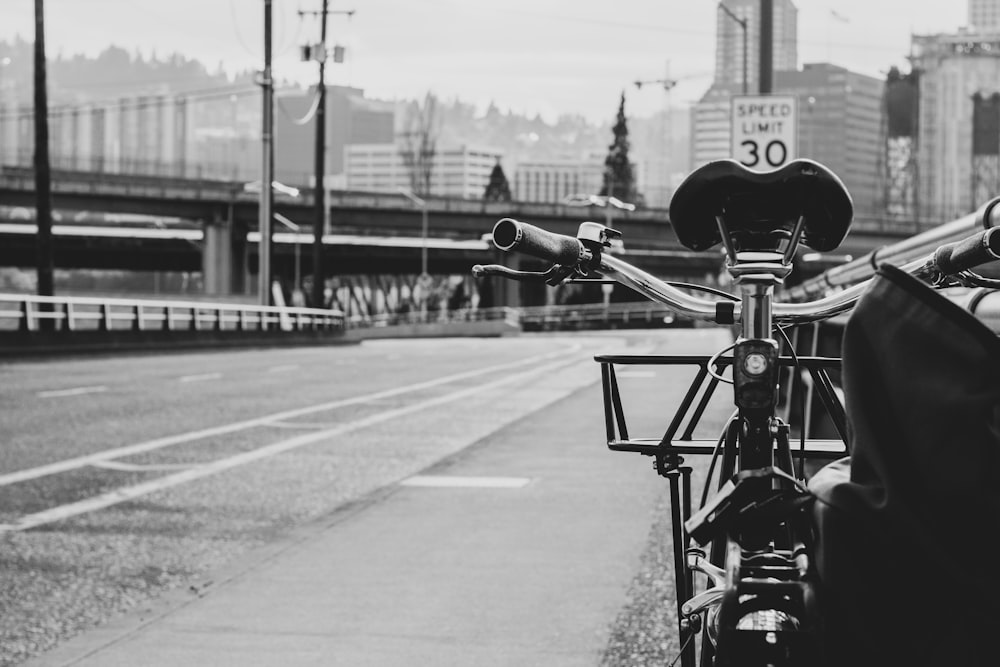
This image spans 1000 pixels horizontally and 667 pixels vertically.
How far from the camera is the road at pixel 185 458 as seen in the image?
7.09 m

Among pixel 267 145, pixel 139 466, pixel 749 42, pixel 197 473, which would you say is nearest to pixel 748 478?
pixel 197 473

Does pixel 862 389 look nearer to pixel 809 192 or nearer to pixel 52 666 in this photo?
pixel 809 192

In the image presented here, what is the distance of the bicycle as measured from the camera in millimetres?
2316

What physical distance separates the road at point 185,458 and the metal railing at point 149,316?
6.27 m

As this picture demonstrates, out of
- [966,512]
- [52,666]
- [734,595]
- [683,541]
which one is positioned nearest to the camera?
[966,512]

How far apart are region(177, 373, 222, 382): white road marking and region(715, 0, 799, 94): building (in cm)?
1202

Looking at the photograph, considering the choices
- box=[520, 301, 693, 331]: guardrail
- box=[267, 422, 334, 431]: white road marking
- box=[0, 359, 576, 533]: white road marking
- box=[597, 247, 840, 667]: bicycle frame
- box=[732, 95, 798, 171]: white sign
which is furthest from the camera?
box=[520, 301, 693, 331]: guardrail

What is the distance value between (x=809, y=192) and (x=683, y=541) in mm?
714

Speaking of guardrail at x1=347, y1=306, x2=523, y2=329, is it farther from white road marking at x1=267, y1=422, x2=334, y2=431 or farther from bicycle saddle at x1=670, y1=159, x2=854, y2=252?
bicycle saddle at x1=670, y1=159, x2=854, y2=252

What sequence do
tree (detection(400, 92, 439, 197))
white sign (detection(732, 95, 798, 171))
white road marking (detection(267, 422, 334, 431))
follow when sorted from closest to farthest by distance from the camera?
white road marking (detection(267, 422, 334, 431))
white sign (detection(732, 95, 798, 171))
tree (detection(400, 92, 439, 197))

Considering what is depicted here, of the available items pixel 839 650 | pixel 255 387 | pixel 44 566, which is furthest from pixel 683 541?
pixel 255 387

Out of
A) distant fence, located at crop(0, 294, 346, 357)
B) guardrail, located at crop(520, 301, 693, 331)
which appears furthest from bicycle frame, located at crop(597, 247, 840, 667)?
guardrail, located at crop(520, 301, 693, 331)

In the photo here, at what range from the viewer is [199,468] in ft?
37.2

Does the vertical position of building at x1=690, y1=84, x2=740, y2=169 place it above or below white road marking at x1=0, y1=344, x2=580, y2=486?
above
